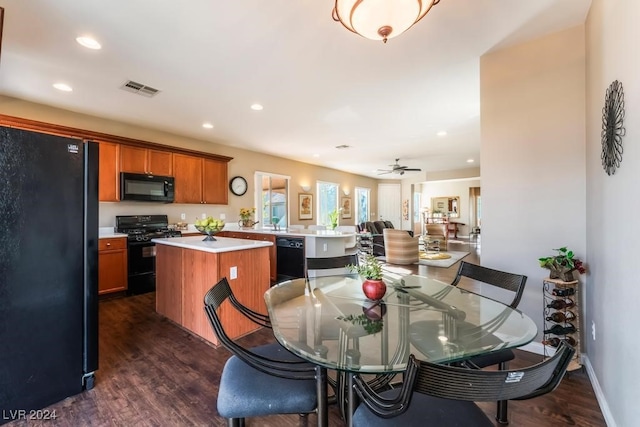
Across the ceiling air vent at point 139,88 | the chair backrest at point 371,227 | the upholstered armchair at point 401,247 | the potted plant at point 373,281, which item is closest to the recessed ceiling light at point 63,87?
the ceiling air vent at point 139,88

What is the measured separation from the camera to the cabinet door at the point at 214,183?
213 inches

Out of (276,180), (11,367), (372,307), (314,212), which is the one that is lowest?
(11,367)

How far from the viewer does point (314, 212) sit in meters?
8.27

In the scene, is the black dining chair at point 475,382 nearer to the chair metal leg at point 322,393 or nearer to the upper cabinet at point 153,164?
the chair metal leg at point 322,393

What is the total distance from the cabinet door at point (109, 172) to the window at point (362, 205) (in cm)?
763

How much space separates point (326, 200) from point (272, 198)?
7.37ft

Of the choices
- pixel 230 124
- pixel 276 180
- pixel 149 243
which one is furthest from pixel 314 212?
pixel 149 243

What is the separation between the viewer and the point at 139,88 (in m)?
3.26

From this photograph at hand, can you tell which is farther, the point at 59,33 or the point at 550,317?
the point at 59,33

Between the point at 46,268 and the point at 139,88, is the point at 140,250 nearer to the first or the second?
the point at 139,88

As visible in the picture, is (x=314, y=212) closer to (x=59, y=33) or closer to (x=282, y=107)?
(x=282, y=107)

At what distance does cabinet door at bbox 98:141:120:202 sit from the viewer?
161 inches

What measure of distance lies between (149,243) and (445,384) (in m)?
4.59

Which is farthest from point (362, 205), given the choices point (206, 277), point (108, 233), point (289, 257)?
point (206, 277)
